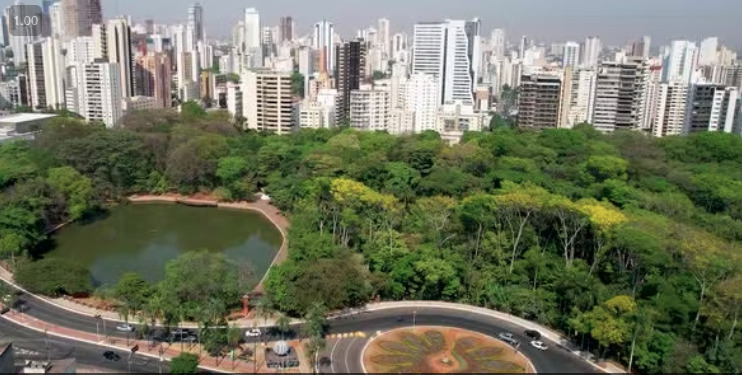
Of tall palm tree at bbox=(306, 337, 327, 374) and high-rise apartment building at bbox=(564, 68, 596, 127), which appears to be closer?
tall palm tree at bbox=(306, 337, 327, 374)

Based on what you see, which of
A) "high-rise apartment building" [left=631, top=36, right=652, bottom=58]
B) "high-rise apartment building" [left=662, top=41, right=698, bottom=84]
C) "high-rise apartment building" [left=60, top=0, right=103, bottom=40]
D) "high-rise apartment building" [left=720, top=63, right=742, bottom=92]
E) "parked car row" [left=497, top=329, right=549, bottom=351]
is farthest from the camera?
"high-rise apartment building" [left=631, top=36, right=652, bottom=58]

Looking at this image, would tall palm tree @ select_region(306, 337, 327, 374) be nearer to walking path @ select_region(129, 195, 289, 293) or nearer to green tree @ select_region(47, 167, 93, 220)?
walking path @ select_region(129, 195, 289, 293)

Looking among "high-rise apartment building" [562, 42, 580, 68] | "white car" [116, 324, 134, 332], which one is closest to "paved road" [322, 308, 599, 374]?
"white car" [116, 324, 134, 332]

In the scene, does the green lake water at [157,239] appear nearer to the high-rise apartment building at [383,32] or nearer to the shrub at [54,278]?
the shrub at [54,278]

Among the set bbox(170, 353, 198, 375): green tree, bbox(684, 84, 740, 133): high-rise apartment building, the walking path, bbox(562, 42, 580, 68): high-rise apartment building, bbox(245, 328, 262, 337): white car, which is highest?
bbox(562, 42, 580, 68): high-rise apartment building

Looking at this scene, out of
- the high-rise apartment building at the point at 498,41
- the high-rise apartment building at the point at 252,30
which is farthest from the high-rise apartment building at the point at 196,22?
the high-rise apartment building at the point at 498,41

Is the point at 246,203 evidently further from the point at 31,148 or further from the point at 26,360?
the point at 26,360

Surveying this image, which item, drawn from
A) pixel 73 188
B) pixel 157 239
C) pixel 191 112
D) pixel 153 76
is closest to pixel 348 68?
pixel 191 112
